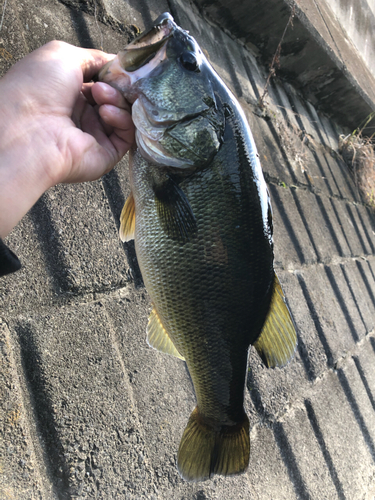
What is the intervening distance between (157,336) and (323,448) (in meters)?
1.79

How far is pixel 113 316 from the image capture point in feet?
4.69

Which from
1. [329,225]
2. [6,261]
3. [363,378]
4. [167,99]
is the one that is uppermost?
[167,99]

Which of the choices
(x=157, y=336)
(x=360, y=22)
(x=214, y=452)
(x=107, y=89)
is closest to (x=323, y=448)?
(x=214, y=452)

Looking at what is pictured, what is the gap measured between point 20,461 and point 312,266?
2528 millimetres

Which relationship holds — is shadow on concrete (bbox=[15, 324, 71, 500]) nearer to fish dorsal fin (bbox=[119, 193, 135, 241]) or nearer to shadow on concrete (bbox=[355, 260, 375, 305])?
fish dorsal fin (bbox=[119, 193, 135, 241])

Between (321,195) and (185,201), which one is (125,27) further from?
(321,195)

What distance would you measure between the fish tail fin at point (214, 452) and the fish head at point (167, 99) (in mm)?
897

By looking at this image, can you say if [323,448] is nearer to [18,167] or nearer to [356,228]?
[18,167]

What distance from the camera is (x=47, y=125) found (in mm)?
1066

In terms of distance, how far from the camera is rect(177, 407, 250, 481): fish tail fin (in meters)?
1.17

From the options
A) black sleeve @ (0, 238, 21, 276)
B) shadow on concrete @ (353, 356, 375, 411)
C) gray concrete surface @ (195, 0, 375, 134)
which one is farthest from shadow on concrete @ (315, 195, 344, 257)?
black sleeve @ (0, 238, 21, 276)

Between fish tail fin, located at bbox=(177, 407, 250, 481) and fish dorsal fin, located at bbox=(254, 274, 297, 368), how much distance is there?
0.85 feet

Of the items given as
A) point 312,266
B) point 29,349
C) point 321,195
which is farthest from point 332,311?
point 29,349

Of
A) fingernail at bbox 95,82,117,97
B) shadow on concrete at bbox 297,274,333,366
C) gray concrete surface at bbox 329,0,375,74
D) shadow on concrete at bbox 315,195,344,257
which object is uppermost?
gray concrete surface at bbox 329,0,375,74
